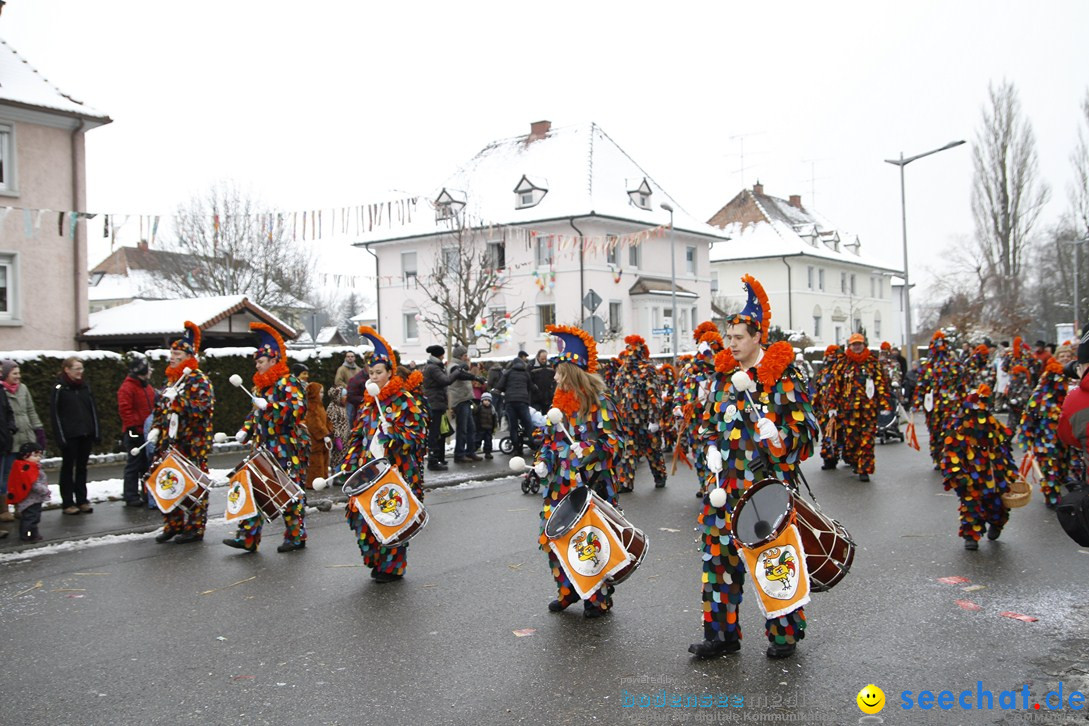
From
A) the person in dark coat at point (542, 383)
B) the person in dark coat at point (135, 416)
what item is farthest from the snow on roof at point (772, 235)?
the person in dark coat at point (135, 416)

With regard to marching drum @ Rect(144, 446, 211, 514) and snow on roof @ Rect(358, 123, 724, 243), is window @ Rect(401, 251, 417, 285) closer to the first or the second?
snow on roof @ Rect(358, 123, 724, 243)

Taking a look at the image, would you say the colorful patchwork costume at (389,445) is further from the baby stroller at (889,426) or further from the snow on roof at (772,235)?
the snow on roof at (772,235)

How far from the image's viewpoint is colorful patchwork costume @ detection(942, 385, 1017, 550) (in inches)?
313

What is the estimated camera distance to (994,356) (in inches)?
1022

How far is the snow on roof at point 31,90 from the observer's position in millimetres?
22203

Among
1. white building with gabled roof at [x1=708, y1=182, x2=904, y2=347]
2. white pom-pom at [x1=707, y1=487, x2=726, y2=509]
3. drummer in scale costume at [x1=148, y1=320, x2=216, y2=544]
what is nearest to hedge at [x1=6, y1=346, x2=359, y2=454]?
drummer in scale costume at [x1=148, y1=320, x2=216, y2=544]

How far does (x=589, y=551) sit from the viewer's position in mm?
5809

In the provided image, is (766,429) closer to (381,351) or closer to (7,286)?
(381,351)

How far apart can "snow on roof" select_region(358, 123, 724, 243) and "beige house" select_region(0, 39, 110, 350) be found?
62.9 ft

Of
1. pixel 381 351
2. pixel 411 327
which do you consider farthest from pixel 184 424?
pixel 411 327

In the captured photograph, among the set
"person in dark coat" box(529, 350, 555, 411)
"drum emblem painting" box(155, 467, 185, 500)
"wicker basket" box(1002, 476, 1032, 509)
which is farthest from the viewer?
"person in dark coat" box(529, 350, 555, 411)

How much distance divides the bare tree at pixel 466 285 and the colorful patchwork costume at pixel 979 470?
2677 centimetres

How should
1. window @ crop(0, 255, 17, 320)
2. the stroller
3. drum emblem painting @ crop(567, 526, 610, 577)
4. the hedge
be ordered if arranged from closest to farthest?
1. drum emblem painting @ crop(567, 526, 610, 577)
2. the hedge
3. the stroller
4. window @ crop(0, 255, 17, 320)

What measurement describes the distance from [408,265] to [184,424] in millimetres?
36890
